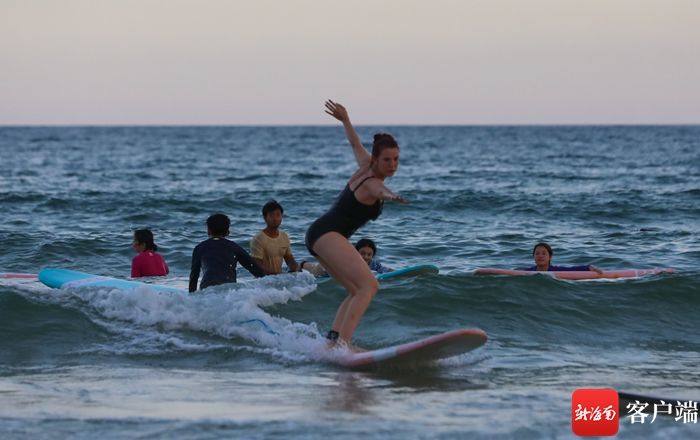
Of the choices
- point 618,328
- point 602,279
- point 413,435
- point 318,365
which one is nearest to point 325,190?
point 602,279

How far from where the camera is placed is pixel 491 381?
757 cm

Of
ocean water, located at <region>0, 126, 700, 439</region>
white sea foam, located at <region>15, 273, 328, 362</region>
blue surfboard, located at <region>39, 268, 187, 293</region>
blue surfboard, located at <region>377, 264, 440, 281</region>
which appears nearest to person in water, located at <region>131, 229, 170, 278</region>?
ocean water, located at <region>0, 126, 700, 439</region>

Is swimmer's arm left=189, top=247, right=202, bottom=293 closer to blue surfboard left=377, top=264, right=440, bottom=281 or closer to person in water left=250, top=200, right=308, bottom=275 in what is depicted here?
person in water left=250, top=200, right=308, bottom=275

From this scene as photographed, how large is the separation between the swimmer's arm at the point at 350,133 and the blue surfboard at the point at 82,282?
11.9 feet

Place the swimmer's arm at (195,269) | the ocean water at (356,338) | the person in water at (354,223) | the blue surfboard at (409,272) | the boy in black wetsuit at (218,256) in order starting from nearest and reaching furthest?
the ocean water at (356,338), the person in water at (354,223), the swimmer's arm at (195,269), the boy in black wetsuit at (218,256), the blue surfboard at (409,272)

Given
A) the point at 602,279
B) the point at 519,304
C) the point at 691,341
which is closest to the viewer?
the point at 691,341

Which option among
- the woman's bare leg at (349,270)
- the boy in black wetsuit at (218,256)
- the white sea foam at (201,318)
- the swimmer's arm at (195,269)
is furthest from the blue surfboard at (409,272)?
the woman's bare leg at (349,270)

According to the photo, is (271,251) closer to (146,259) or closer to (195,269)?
(195,269)

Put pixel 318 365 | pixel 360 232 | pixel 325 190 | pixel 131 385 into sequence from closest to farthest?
pixel 131 385 → pixel 318 365 → pixel 360 232 → pixel 325 190

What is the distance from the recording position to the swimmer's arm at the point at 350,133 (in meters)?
7.71

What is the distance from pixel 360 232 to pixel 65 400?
1364 centimetres

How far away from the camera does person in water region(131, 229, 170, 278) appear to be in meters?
13.0

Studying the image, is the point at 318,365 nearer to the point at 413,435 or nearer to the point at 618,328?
the point at 413,435

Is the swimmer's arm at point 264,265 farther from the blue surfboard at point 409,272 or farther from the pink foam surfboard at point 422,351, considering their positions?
the pink foam surfboard at point 422,351
